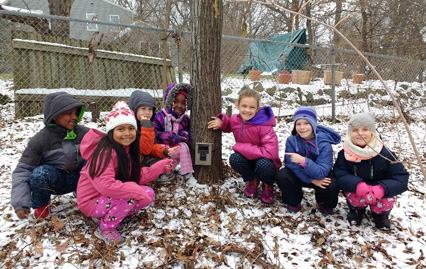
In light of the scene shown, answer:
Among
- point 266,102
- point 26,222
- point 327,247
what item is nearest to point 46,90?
point 26,222

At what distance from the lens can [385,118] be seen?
22.7ft

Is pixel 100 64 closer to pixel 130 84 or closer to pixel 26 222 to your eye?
pixel 130 84

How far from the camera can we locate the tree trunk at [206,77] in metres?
2.71

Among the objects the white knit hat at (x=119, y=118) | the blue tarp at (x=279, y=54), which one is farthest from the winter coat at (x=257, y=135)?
the blue tarp at (x=279, y=54)

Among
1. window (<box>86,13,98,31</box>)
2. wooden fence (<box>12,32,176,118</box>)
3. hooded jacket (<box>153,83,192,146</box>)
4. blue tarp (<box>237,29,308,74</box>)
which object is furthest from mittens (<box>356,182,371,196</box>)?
blue tarp (<box>237,29,308,74</box>)

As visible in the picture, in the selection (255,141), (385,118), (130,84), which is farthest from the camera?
(385,118)

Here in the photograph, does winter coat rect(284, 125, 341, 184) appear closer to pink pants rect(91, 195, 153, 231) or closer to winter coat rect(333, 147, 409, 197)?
winter coat rect(333, 147, 409, 197)

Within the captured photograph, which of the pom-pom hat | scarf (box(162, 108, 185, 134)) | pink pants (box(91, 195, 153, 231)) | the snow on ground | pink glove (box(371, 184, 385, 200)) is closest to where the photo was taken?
the snow on ground

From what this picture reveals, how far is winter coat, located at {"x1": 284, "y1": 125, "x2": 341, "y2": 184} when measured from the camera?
2.39m

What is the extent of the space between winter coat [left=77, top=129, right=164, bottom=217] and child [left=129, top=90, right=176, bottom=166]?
2.11 feet

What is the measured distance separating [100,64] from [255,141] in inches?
175

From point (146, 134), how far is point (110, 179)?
2.77 feet

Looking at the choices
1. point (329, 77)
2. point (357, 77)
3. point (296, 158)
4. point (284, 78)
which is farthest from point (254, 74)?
point (296, 158)

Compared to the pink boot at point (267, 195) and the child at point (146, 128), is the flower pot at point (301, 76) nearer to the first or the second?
the pink boot at point (267, 195)
